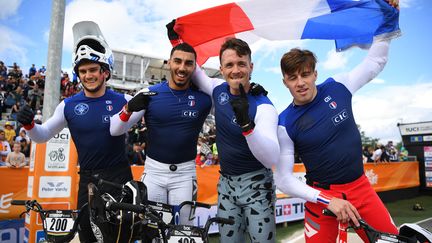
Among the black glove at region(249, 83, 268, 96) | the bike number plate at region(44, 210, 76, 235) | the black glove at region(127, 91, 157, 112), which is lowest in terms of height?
the bike number plate at region(44, 210, 76, 235)

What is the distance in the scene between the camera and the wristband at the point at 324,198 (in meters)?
2.54

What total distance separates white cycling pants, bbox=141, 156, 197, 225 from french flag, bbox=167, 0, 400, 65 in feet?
5.70

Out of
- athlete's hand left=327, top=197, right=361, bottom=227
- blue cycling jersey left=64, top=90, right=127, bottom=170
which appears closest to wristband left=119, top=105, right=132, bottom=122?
blue cycling jersey left=64, top=90, right=127, bottom=170

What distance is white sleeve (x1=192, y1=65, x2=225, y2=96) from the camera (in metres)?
3.54

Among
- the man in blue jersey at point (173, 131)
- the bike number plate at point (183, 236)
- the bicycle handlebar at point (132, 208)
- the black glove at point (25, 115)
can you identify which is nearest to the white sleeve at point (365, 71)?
the man in blue jersey at point (173, 131)

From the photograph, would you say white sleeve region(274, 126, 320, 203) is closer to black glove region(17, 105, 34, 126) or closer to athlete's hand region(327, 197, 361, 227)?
athlete's hand region(327, 197, 361, 227)

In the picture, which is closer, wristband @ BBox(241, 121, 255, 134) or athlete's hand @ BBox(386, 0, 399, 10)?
wristband @ BBox(241, 121, 255, 134)

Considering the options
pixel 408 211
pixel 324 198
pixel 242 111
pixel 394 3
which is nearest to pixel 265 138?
pixel 242 111

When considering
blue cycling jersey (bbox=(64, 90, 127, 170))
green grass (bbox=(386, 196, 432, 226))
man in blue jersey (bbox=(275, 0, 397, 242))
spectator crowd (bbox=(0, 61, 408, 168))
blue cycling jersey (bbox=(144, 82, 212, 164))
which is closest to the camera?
man in blue jersey (bbox=(275, 0, 397, 242))

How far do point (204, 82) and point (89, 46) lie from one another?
1293 millimetres

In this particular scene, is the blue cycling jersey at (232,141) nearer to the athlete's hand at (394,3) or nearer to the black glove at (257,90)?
the black glove at (257,90)

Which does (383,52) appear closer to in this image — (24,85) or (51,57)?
(51,57)

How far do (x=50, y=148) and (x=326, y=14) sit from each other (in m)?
4.65

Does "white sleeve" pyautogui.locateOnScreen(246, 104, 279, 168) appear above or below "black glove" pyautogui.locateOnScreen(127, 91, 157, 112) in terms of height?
below
